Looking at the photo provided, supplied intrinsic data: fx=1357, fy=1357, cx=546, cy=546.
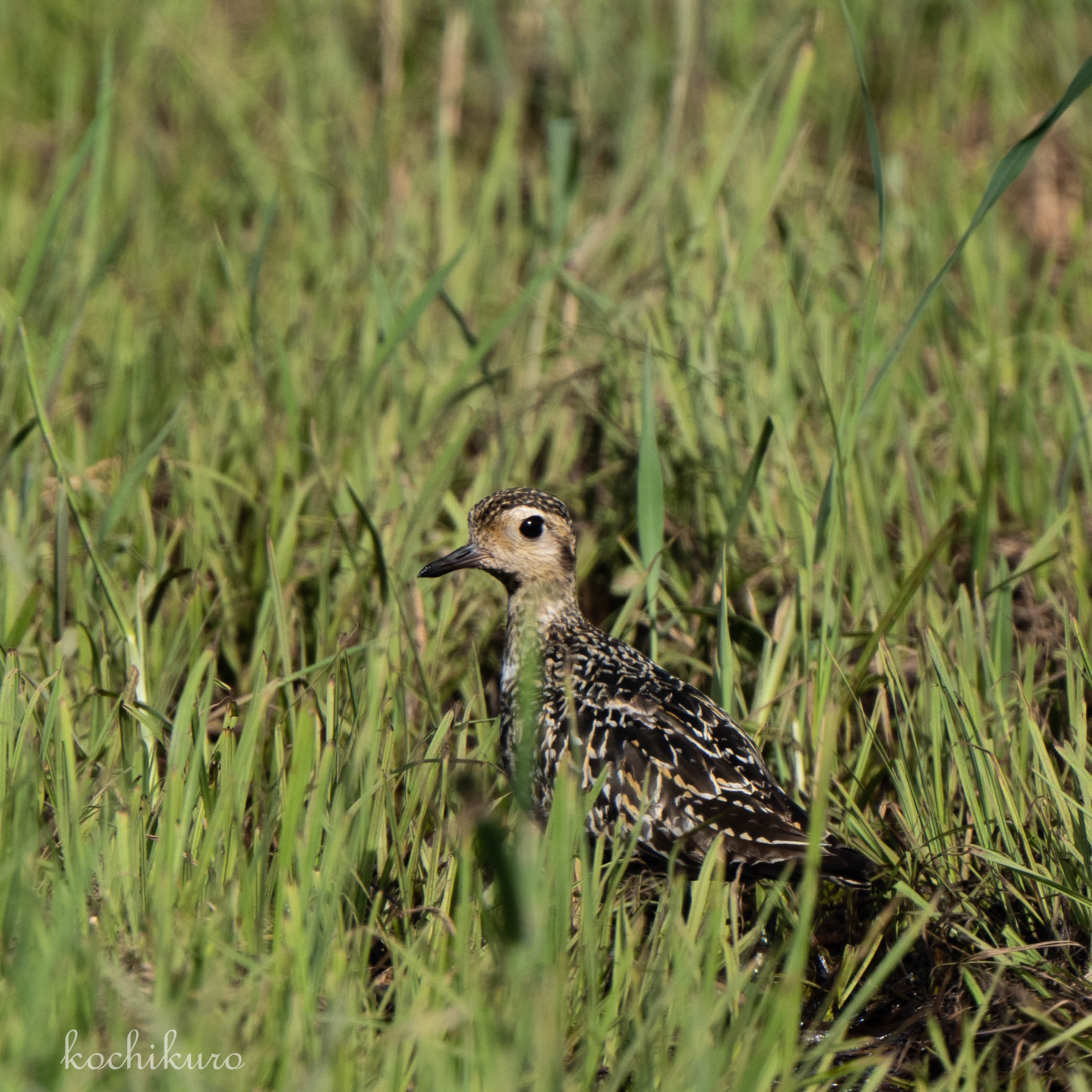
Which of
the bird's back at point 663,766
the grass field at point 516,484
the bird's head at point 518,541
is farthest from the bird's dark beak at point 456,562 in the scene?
the bird's back at point 663,766

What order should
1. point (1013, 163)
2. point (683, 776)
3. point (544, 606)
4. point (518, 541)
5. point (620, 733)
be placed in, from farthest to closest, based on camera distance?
point (544, 606) → point (518, 541) → point (620, 733) → point (683, 776) → point (1013, 163)

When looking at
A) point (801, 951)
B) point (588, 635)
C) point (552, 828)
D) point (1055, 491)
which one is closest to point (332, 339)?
point (588, 635)

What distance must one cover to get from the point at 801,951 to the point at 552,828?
0.56 meters

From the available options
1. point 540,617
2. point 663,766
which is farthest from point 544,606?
point 663,766

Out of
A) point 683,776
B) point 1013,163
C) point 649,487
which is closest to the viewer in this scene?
point 1013,163

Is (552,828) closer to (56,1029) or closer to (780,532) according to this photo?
(56,1029)

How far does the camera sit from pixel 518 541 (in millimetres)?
4191

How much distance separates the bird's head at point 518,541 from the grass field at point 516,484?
0.23m

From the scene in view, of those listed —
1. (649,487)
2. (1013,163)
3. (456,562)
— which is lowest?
(456,562)

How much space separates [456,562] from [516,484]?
1.04 m

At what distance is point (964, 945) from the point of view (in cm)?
330

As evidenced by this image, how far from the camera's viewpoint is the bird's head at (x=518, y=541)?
415 cm

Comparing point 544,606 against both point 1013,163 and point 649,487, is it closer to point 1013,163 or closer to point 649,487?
point 649,487

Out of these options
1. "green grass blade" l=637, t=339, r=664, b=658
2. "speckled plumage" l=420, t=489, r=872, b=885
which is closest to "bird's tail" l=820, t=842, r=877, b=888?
"speckled plumage" l=420, t=489, r=872, b=885
